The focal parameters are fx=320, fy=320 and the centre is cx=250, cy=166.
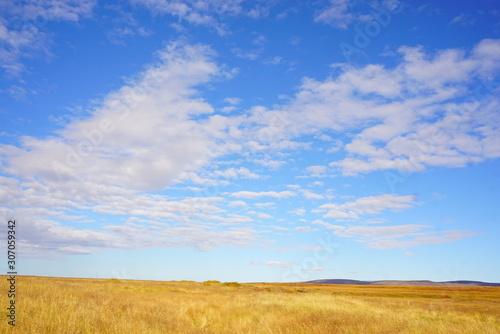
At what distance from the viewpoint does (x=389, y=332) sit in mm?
11781

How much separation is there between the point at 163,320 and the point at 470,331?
11.8 metres

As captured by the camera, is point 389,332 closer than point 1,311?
No

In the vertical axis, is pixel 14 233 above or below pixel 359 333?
above

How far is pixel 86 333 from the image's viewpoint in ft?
27.2

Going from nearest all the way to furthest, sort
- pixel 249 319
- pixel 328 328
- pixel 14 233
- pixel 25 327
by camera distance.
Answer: pixel 25 327 < pixel 14 233 < pixel 328 328 < pixel 249 319

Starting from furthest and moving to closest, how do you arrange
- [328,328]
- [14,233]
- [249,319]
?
[249,319] < [328,328] < [14,233]

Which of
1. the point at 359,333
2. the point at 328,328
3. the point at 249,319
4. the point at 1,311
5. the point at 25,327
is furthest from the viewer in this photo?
the point at 249,319

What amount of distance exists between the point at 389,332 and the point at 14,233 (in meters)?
13.4

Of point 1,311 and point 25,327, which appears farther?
point 1,311

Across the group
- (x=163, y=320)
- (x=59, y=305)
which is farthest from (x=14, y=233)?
(x=163, y=320)

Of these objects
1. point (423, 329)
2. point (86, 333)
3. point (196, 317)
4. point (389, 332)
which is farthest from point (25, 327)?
point (423, 329)

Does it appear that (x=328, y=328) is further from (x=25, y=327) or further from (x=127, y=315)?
(x=25, y=327)

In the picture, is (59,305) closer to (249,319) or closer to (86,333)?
(86,333)

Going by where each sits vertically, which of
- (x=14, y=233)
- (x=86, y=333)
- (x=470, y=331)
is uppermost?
(x=14, y=233)
